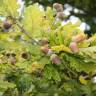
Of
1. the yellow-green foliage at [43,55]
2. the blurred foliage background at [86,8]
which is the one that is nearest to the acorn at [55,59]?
the yellow-green foliage at [43,55]

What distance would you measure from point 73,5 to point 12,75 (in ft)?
27.5

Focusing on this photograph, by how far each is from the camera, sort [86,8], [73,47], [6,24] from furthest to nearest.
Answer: [86,8] < [6,24] < [73,47]

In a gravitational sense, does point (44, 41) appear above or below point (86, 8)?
below

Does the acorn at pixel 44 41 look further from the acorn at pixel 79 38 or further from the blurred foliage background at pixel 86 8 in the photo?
the blurred foliage background at pixel 86 8

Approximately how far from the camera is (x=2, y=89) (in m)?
1.34

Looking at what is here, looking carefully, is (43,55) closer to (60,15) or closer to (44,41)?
(44,41)


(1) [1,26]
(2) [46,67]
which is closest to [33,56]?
(2) [46,67]

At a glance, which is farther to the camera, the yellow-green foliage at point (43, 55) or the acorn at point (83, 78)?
the acorn at point (83, 78)

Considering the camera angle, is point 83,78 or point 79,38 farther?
point 83,78

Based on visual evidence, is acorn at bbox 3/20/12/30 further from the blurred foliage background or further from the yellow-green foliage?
the blurred foliage background

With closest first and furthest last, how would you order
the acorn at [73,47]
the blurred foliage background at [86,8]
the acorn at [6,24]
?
the acorn at [73,47], the acorn at [6,24], the blurred foliage background at [86,8]

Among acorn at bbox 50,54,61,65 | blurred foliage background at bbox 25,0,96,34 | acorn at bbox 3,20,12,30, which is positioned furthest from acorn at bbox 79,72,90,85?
blurred foliage background at bbox 25,0,96,34

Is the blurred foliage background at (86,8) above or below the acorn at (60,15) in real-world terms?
above

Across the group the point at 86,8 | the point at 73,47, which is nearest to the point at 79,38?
the point at 73,47
